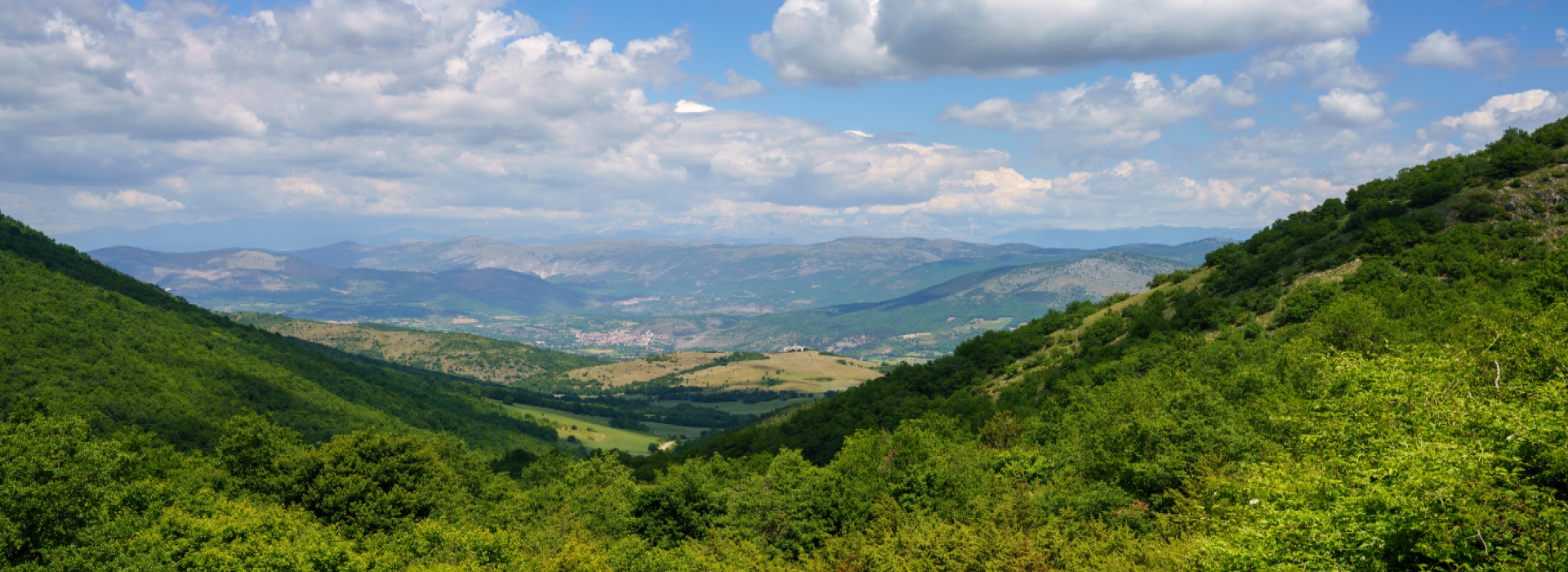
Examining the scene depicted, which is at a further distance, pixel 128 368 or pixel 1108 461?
pixel 128 368

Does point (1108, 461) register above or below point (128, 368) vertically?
below

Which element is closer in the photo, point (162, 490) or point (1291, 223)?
point (162, 490)

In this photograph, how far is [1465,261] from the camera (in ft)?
287

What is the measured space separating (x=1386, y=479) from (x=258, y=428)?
→ 82.4m

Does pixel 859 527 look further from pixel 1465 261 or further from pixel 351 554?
pixel 1465 261

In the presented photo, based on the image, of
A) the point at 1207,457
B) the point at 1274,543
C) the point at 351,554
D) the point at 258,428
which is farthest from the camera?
the point at 258,428

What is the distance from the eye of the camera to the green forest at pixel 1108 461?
23.2m

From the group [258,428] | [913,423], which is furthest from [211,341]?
[913,423]

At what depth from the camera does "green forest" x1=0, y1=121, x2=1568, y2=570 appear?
2320 cm

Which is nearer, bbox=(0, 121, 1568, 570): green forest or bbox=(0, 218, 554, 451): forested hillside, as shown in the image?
bbox=(0, 121, 1568, 570): green forest

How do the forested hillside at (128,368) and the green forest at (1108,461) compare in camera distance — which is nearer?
the green forest at (1108,461)

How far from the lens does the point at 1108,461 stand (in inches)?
2045

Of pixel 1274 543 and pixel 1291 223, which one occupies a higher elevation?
pixel 1291 223

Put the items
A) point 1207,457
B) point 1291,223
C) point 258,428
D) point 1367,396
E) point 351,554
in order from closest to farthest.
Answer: point 1367,396, point 1207,457, point 351,554, point 258,428, point 1291,223
